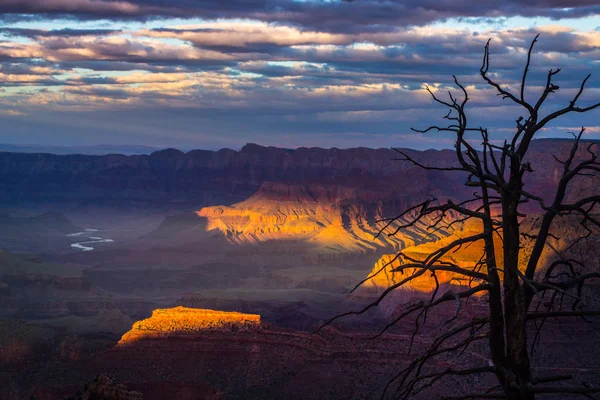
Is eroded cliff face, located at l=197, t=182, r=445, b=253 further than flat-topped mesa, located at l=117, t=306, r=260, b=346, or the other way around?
eroded cliff face, located at l=197, t=182, r=445, b=253

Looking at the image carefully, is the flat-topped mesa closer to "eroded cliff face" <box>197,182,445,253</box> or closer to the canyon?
the canyon

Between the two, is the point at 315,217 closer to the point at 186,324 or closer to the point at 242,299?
the point at 242,299

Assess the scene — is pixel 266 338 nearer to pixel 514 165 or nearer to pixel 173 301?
pixel 514 165

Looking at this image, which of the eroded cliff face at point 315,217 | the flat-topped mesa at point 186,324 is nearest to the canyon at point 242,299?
the flat-topped mesa at point 186,324

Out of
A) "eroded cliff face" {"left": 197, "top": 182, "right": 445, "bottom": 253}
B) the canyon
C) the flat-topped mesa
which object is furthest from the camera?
"eroded cliff face" {"left": 197, "top": 182, "right": 445, "bottom": 253}

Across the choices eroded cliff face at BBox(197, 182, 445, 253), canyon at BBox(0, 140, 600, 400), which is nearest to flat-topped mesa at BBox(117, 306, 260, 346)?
canyon at BBox(0, 140, 600, 400)

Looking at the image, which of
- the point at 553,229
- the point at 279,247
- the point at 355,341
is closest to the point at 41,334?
the point at 355,341

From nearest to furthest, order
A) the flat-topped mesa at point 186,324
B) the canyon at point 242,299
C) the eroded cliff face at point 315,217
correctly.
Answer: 1. the canyon at point 242,299
2. the flat-topped mesa at point 186,324
3. the eroded cliff face at point 315,217

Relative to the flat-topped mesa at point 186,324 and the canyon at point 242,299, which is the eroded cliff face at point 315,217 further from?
the flat-topped mesa at point 186,324
